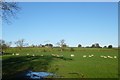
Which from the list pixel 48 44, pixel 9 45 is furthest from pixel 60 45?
pixel 9 45

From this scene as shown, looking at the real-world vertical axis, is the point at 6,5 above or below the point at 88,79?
above

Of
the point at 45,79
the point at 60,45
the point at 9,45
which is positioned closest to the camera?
the point at 45,79

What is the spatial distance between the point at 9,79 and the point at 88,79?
17.3ft

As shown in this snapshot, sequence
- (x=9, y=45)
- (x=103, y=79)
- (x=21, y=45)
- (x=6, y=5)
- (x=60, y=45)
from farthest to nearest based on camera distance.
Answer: (x=60, y=45) → (x=21, y=45) → (x=9, y=45) → (x=6, y=5) → (x=103, y=79)

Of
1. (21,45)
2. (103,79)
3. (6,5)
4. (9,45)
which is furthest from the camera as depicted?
(21,45)

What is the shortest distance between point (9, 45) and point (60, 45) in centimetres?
3367

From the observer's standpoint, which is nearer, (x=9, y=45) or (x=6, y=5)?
(x=6, y=5)

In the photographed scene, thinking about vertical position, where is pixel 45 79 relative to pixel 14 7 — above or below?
below

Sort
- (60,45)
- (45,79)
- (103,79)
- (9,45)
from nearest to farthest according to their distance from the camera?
(45,79) < (103,79) < (9,45) < (60,45)

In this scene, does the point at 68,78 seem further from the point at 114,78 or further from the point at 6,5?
the point at 6,5

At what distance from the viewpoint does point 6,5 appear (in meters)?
21.2

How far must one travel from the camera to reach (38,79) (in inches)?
658

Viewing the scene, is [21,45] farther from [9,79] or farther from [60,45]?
[9,79]

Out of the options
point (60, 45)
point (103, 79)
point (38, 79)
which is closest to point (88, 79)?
point (103, 79)
